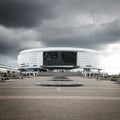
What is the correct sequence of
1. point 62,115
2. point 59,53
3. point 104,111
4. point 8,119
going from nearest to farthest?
point 8,119, point 62,115, point 104,111, point 59,53

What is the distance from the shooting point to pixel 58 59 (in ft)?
509

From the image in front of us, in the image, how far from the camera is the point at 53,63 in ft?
515

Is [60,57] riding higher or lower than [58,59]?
higher

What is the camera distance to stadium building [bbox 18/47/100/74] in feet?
507

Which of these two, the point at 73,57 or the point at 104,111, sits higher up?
the point at 73,57

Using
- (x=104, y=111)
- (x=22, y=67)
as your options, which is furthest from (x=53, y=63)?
(x=104, y=111)

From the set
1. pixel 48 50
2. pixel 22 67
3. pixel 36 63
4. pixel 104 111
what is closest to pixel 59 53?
pixel 48 50

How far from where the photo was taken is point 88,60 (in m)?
164

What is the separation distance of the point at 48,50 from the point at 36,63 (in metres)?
12.3

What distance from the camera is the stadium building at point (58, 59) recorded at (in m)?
155

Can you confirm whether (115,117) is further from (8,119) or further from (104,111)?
(8,119)

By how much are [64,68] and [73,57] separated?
10.1m

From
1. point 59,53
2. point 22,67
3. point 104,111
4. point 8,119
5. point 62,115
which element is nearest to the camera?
point 8,119

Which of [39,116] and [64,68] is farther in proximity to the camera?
[64,68]
